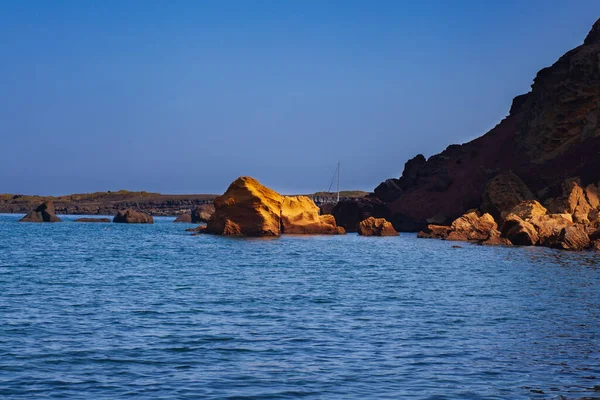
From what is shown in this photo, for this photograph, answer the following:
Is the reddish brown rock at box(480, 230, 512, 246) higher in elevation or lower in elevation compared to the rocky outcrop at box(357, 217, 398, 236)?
lower

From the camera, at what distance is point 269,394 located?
12766mm

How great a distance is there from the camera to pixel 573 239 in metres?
54.9

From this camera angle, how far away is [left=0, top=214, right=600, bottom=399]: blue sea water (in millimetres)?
13445

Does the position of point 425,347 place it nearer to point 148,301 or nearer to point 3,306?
point 148,301

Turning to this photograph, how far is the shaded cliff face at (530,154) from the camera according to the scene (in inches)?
3538

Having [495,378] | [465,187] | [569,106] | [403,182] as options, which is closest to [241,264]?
[495,378]

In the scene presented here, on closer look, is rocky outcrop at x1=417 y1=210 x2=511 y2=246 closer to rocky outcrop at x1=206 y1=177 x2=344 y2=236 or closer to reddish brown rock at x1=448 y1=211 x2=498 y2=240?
reddish brown rock at x1=448 y1=211 x2=498 y2=240

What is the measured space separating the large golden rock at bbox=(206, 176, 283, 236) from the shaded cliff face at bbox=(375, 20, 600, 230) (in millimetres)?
24273

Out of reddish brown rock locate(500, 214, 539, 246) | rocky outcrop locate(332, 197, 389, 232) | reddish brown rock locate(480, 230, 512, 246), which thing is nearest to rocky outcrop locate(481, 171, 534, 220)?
reddish brown rock locate(480, 230, 512, 246)

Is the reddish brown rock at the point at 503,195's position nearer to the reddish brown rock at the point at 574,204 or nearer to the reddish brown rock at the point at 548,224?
the reddish brown rock at the point at 574,204

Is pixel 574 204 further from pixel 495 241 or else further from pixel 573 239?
pixel 573 239

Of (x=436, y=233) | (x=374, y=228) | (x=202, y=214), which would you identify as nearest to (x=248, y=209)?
(x=374, y=228)

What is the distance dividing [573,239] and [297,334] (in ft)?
136

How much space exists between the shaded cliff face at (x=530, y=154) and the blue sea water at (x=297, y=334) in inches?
2116
